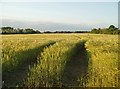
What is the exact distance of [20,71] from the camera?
1066 cm

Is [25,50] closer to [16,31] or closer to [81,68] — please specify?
[81,68]

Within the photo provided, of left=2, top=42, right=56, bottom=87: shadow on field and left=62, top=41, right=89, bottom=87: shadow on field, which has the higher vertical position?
left=2, top=42, right=56, bottom=87: shadow on field

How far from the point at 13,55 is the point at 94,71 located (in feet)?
13.1

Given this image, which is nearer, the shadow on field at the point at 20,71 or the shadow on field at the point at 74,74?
the shadow on field at the point at 74,74

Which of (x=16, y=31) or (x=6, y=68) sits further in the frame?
(x=16, y=31)

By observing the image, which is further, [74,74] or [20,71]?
[74,74]

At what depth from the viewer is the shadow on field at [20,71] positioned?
922 centimetres

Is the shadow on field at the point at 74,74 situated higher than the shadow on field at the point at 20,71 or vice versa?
the shadow on field at the point at 20,71

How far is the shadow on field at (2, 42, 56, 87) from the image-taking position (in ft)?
30.3

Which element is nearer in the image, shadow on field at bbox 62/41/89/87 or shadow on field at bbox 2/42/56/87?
shadow on field at bbox 62/41/89/87

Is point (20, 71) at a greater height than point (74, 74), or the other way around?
point (20, 71)

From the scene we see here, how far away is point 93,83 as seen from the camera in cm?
735

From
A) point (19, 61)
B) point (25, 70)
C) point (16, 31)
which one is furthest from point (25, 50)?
point (16, 31)

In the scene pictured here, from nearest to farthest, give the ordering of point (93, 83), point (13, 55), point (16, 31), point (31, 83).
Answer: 1. point (93, 83)
2. point (31, 83)
3. point (13, 55)
4. point (16, 31)
